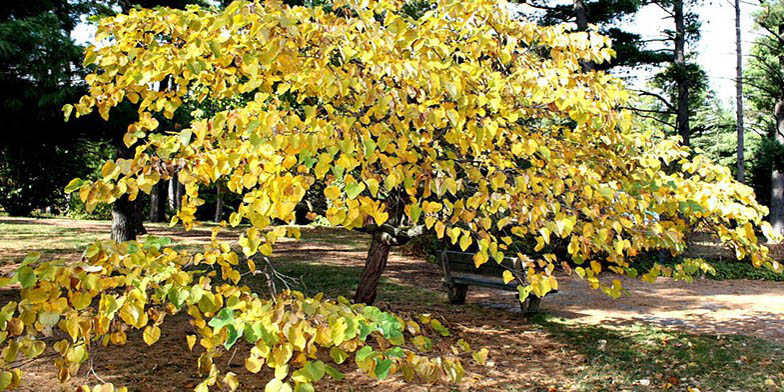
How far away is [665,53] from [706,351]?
950 cm

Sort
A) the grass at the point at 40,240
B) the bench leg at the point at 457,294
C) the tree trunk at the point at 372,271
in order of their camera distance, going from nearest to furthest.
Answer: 1. the tree trunk at the point at 372,271
2. the bench leg at the point at 457,294
3. the grass at the point at 40,240

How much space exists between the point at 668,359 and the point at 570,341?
2.75ft

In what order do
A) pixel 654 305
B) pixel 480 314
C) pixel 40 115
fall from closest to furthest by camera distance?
pixel 40 115 < pixel 480 314 < pixel 654 305

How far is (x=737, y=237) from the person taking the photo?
2627 millimetres

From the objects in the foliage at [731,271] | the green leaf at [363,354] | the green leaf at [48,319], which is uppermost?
the green leaf at [48,319]

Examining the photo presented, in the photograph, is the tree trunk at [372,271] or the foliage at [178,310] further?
the tree trunk at [372,271]

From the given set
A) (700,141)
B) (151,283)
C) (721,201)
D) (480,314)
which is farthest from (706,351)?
(700,141)

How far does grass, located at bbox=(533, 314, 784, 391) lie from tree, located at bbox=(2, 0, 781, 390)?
69.6 inches

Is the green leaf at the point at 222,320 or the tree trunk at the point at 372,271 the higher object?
the green leaf at the point at 222,320

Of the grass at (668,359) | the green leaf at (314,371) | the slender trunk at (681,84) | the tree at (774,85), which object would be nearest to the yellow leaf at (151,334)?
the green leaf at (314,371)

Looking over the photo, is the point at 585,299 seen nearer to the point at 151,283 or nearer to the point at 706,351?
the point at 706,351

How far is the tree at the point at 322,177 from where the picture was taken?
1.62 meters

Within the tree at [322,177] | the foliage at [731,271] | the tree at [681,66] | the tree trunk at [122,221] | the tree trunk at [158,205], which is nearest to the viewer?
the tree at [322,177]

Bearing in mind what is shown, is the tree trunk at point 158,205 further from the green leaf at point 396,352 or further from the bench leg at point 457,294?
the green leaf at point 396,352
